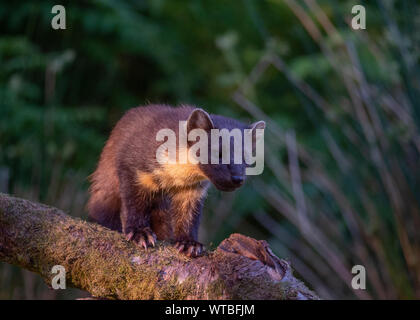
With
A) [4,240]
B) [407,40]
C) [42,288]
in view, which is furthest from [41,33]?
[4,240]

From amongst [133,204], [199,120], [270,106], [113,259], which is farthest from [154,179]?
[270,106]

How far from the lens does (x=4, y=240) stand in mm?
3805

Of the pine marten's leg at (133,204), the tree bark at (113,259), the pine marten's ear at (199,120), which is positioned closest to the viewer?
the tree bark at (113,259)

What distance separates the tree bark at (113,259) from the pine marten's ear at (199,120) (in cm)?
110

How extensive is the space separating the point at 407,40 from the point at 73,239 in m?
4.24

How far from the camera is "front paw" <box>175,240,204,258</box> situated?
4103 mm

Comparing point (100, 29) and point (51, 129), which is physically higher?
point (100, 29)

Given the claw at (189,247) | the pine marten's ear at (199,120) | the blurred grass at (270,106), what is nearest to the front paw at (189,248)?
the claw at (189,247)

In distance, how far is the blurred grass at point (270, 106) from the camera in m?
6.44

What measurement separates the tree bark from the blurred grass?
312 cm

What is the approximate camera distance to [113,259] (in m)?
3.85

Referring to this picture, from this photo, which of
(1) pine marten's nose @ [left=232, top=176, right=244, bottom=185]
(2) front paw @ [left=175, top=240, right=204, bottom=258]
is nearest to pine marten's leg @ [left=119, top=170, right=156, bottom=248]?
(2) front paw @ [left=175, top=240, right=204, bottom=258]

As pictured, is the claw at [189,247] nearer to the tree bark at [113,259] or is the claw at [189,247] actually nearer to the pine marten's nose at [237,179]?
the tree bark at [113,259]
